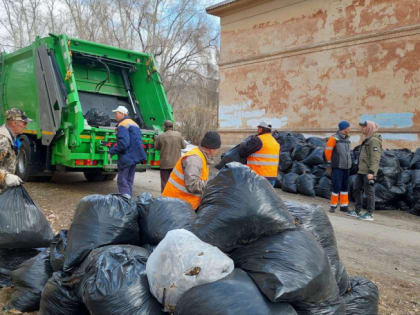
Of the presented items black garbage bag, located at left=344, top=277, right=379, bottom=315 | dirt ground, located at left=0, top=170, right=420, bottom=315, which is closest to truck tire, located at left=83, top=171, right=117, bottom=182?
dirt ground, located at left=0, top=170, right=420, bottom=315

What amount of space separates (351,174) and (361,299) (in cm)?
522

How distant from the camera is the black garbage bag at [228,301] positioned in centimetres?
145

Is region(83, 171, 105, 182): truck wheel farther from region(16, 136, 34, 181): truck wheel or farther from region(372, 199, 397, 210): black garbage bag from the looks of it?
region(372, 199, 397, 210): black garbage bag

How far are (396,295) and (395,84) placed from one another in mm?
7387

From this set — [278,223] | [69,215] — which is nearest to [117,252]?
[278,223]

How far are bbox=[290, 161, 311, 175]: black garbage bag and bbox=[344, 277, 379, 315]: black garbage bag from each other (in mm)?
5534

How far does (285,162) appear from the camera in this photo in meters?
8.16

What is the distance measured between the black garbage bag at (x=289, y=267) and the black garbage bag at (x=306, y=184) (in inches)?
221

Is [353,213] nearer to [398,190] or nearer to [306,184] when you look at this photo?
[398,190]

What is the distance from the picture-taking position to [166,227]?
7.39 ft

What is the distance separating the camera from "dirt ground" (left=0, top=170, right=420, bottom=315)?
2.86 metres

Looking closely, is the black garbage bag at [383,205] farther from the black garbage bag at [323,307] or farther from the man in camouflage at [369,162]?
the black garbage bag at [323,307]

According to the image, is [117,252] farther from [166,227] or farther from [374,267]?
[374,267]

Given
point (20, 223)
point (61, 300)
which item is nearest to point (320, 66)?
point (20, 223)
